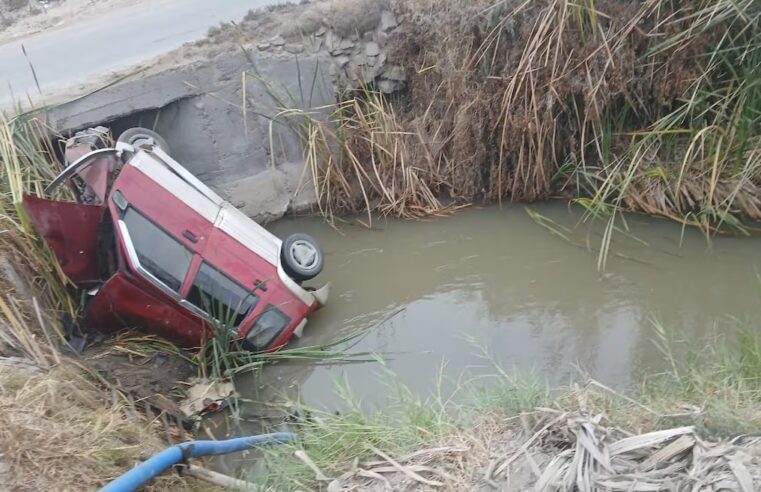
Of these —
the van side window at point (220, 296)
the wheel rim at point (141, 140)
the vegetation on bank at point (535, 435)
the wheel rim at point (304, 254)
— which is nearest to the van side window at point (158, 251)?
the van side window at point (220, 296)

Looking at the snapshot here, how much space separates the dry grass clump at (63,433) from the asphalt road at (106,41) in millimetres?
3592

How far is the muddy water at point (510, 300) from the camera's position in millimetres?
4914

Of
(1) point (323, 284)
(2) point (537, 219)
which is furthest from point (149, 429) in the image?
(2) point (537, 219)

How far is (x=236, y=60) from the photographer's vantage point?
709cm

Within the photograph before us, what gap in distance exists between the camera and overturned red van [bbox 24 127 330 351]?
4.95 metres

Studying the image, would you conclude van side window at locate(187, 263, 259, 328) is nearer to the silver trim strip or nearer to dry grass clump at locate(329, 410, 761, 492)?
the silver trim strip

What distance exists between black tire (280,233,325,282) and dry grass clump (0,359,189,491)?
173 cm

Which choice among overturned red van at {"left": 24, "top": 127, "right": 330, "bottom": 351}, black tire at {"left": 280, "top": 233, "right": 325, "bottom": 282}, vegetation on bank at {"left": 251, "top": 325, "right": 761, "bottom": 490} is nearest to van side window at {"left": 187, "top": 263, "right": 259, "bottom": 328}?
overturned red van at {"left": 24, "top": 127, "right": 330, "bottom": 351}

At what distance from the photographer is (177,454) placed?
11.7 ft

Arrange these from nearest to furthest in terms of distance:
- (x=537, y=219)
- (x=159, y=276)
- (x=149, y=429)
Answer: (x=149, y=429)
(x=159, y=276)
(x=537, y=219)

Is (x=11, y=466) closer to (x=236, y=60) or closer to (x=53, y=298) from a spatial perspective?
(x=53, y=298)

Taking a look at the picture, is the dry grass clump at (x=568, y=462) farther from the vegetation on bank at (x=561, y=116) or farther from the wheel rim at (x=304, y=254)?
the vegetation on bank at (x=561, y=116)

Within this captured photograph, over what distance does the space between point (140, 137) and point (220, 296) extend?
7.10 ft

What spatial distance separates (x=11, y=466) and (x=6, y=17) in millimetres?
8983
